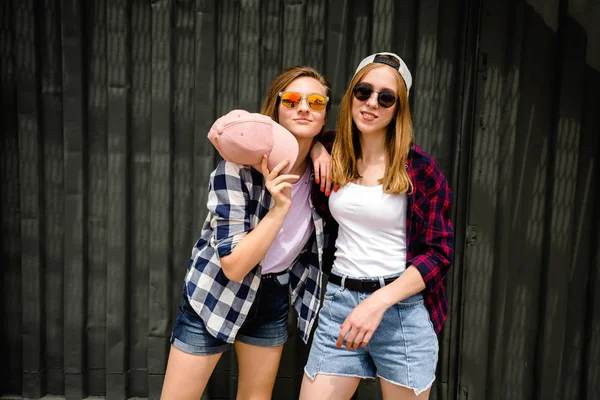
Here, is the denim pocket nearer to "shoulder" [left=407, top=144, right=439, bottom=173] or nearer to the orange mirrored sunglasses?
"shoulder" [left=407, top=144, right=439, bottom=173]

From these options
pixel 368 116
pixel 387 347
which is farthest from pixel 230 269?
pixel 368 116

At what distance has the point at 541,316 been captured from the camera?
3.08 m

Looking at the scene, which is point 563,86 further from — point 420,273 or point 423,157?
point 420,273

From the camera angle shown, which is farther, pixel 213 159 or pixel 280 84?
pixel 213 159

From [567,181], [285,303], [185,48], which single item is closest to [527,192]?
[567,181]

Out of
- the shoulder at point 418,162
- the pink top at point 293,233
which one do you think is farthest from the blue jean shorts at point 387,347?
the shoulder at point 418,162

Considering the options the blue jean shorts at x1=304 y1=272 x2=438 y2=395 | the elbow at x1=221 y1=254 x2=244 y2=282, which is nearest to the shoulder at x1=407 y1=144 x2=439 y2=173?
the blue jean shorts at x1=304 y1=272 x2=438 y2=395

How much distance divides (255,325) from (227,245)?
506 millimetres

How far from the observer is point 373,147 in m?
2.11

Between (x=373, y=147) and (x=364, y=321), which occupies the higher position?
(x=373, y=147)

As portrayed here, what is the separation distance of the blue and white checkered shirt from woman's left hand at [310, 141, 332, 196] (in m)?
0.17

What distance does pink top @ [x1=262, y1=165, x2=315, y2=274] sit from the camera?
2.16 m

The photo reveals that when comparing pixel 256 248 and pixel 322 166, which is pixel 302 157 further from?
pixel 256 248

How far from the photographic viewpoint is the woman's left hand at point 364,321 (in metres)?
1.88
